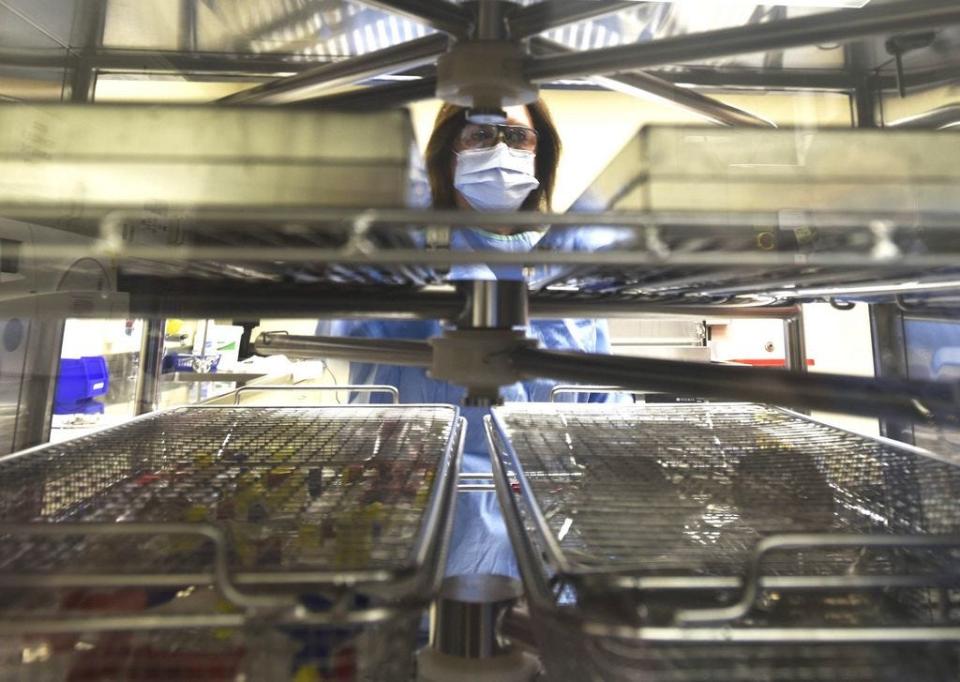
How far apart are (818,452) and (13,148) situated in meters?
0.92

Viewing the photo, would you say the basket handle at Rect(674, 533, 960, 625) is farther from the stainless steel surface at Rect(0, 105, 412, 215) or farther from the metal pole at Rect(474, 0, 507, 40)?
the metal pole at Rect(474, 0, 507, 40)

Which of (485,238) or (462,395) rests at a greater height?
(485,238)

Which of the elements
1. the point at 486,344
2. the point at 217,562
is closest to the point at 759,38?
the point at 486,344

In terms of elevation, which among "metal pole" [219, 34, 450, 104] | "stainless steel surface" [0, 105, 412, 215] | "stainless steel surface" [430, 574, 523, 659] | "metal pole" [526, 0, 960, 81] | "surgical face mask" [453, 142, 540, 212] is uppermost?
"metal pole" [219, 34, 450, 104]

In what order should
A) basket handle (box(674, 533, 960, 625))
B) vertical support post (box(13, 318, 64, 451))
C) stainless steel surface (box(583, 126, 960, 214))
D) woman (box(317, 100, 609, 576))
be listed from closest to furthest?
basket handle (box(674, 533, 960, 625)) → stainless steel surface (box(583, 126, 960, 214)) → woman (box(317, 100, 609, 576)) → vertical support post (box(13, 318, 64, 451))

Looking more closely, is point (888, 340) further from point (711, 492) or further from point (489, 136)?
point (489, 136)

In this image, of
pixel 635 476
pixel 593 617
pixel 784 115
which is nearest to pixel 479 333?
pixel 635 476

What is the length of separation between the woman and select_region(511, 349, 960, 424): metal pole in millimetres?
A: 76

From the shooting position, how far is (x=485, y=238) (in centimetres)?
50

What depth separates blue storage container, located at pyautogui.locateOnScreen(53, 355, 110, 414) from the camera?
2.98ft

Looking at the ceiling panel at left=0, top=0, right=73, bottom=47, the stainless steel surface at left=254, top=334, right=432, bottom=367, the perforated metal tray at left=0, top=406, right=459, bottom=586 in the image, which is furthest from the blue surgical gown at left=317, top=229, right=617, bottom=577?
the ceiling panel at left=0, top=0, right=73, bottom=47

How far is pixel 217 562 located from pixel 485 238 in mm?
341

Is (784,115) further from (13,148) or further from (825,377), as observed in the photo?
(13,148)

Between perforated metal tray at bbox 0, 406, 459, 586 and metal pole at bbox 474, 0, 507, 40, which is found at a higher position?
metal pole at bbox 474, 0, 507, 40
